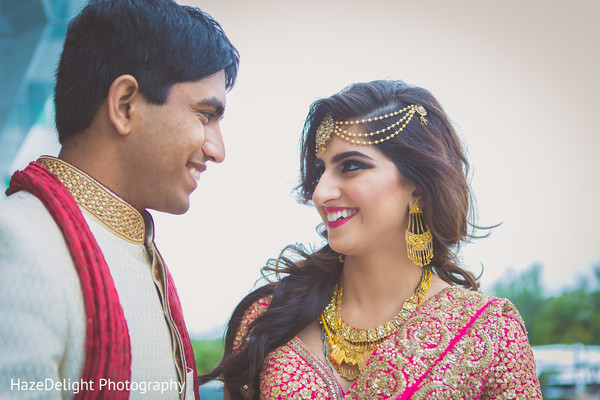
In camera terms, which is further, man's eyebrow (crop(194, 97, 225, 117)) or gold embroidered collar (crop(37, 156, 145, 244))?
man's eyebrow (crop(194, 97, 225, 117))

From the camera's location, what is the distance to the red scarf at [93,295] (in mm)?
1426

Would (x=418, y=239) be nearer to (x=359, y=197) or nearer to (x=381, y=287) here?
(x=381, y=287)

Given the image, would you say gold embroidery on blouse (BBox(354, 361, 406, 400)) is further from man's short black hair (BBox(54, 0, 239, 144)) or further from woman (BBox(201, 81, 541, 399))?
man's short black hair (BBox(54, 0, 239, 144))

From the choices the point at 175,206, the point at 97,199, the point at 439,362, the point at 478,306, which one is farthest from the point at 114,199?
the point at 478,306

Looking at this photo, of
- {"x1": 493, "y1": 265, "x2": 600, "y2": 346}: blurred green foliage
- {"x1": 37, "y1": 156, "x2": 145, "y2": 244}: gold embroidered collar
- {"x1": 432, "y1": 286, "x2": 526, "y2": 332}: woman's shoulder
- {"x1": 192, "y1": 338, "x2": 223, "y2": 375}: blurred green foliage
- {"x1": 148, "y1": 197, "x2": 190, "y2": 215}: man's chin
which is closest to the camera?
{"x1": 37, "y1": 156, "x2": 145, "y2": 244}: gold embroidered collar

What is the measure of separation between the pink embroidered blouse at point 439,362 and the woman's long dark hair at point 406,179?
0.39 feet

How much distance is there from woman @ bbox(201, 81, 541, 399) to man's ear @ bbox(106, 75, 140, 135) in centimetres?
92

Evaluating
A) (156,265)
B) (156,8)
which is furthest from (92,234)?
(156,8)

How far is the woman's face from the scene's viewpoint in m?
2.29

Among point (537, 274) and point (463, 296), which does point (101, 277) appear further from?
point (537, 274)

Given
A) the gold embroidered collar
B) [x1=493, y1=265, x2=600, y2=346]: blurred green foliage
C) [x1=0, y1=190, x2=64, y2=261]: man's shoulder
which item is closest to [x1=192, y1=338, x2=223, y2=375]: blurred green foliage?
[x1=493, y1=265, x2=600, y2=346]: blurred green foliage

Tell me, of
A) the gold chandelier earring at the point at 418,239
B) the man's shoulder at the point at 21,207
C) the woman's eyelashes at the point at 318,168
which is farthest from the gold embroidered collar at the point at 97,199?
the gold chandelier earring at the point at 418,239

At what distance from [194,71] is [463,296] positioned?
4.75ft

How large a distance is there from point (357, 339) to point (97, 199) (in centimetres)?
125
